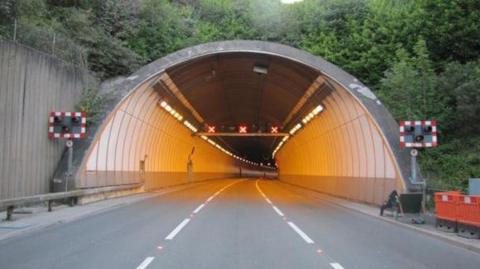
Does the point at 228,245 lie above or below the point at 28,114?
below

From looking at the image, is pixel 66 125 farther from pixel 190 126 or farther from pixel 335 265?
pixel 190 126

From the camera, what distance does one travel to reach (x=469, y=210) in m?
13.5

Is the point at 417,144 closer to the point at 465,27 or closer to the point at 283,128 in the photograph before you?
the point at 465,27

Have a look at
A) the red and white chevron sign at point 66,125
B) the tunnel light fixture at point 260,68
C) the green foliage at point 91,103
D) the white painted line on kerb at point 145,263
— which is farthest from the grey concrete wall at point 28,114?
the tunnel light fixture at point 260,68

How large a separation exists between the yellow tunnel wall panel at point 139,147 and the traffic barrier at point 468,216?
14.9 metres

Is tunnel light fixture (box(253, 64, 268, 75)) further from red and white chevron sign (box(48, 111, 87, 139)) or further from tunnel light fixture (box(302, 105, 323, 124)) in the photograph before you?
red and white chevron sign (box(48, 111, 87, 139))

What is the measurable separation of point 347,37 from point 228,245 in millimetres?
27536

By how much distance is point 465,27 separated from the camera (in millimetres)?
26266

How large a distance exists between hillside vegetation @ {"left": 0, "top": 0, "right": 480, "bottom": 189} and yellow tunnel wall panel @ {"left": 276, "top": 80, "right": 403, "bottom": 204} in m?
1.82

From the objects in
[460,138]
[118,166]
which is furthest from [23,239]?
[460,138]

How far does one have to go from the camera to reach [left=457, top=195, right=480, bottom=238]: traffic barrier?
43.1 ft

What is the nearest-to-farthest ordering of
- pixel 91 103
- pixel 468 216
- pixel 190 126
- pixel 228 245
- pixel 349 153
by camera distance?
pixel 228 245, pixel 468 216, pixel 91 103, pixel 349 153, pixel 190 126

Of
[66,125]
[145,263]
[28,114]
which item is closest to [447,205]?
[145,263]

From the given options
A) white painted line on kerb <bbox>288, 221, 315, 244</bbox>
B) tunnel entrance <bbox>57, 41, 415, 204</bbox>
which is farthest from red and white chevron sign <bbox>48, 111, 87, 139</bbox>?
white painted line on kerb <bbox>288, 221, 315, 244</bbox>
